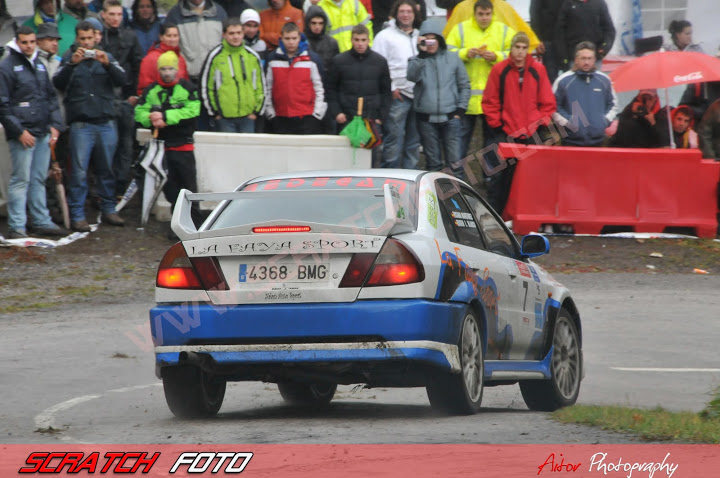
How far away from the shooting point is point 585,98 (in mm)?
17453

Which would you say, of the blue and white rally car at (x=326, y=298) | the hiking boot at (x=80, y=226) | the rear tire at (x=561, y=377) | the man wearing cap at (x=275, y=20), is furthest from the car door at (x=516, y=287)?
the man wearing cap at (x=275, y=20)

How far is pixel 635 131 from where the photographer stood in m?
18.3

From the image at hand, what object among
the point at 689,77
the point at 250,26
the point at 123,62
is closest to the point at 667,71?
the point at 689,77

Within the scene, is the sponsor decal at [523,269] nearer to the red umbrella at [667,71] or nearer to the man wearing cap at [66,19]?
the red umbrella at [667,71]

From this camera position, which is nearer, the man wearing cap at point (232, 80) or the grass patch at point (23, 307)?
the grass patch at point (23, 307)

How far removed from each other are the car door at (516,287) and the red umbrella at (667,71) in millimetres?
9170

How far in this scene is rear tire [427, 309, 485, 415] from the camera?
7.45 meters

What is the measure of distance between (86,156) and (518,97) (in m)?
5.82

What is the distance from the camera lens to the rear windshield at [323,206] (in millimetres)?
7684

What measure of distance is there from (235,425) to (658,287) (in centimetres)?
893

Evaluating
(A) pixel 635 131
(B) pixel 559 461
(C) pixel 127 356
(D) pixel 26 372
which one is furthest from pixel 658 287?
(B) pixel 559 461

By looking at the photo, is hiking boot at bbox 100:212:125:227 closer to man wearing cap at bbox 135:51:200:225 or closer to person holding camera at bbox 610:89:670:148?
man wearing cap at bbox 135:51:200:225

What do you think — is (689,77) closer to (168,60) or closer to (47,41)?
(168,60)

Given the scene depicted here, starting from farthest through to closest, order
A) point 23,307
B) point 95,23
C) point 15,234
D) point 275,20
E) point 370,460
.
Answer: point 275,20
point 95,23
point 15,234
point 23,307
point 370,460
